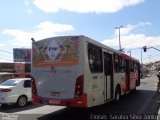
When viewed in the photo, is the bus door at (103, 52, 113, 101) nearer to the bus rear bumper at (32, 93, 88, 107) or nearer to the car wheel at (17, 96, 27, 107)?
the bus rear bumper at (32, 93, 88, 107)

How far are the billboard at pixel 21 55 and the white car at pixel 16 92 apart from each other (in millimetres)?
50417

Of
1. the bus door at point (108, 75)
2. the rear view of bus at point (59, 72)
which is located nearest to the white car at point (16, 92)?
the rear view of bus at point (59, 72)

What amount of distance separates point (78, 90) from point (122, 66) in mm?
7576

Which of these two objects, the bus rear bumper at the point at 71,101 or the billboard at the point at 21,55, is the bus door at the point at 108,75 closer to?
the bus rear bumper at the point at 71,101

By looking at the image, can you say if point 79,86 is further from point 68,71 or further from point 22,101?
point 22,101

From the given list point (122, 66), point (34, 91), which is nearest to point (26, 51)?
point (122, 66)

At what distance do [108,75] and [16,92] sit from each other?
195 inches

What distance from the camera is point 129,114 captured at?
12.9 metres

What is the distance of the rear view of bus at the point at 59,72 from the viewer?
36.3 ft

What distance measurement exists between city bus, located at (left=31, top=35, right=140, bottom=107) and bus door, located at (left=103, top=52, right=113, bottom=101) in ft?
1.52

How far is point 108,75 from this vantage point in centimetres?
1420

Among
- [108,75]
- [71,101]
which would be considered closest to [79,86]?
[71,101]

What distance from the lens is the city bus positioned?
36.3ft

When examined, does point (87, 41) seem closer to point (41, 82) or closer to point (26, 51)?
point (41, 82)
